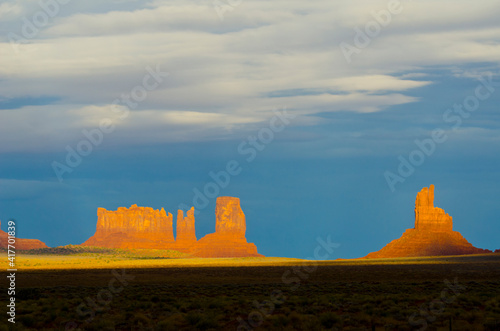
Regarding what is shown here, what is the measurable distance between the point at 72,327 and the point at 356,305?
1271 cm

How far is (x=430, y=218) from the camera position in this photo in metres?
160

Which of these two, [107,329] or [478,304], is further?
[478,304]

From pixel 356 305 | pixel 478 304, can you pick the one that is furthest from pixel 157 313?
pixel 478 304

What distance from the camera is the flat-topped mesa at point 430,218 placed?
158750mm

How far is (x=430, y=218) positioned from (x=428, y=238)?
→ 27.4ft

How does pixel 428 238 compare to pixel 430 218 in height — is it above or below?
below

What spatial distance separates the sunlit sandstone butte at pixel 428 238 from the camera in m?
147

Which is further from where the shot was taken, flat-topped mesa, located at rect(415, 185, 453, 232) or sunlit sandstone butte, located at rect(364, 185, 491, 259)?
flat-topped mesa, located at rect(415, 185, 453, 232)

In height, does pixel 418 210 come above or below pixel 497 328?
above

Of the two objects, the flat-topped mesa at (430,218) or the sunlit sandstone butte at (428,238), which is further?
the flat-topped mesa at (430,218)

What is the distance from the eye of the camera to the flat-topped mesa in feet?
521

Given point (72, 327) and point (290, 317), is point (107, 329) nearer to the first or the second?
point (72, 327)

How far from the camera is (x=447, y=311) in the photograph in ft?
85.7

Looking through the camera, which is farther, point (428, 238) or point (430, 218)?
point (430, 218)
